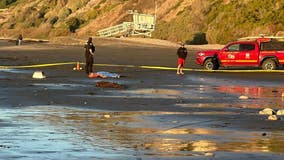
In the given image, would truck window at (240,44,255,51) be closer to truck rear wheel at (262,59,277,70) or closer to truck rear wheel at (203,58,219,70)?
truck rear wheel at (262,59,277,70)

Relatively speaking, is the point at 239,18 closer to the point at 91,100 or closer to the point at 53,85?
the point at 53,85

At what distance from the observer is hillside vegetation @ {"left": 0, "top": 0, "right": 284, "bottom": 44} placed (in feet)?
231

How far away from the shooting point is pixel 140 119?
55.7ft

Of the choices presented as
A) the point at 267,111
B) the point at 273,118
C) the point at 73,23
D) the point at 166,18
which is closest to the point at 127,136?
the point at 273,118

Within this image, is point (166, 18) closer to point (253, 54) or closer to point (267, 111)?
point (253, 54)

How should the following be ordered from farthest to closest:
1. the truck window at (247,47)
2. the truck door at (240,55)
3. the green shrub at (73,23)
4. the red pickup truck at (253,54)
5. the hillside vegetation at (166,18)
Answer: the green shrub at (73,23) → the hillside vegetation at (166,18) → the truck window at (247,47) → the truck door at (240,55) → the red pickup truck at (253,54)

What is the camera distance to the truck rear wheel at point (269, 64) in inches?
1482

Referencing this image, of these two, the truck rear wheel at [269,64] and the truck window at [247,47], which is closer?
the truck rear wheel at [269,64]

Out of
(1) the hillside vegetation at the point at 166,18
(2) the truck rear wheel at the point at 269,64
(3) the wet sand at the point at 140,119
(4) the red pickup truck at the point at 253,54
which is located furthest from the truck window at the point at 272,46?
(1) the hillside vegetation at the point at 166,18

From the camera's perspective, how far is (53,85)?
27453 millimetres

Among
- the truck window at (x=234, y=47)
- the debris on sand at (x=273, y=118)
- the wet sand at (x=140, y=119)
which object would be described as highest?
the truck window at (x=234, y=47)

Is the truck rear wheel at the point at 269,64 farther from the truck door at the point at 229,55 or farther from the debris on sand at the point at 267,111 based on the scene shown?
the debris on sand at the point at 267,111

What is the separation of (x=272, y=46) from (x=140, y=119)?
22.2 metres

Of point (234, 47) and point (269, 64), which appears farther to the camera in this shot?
point (234, 47)
